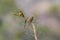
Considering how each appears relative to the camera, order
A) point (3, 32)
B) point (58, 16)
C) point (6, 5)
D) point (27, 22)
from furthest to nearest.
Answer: point (58, 16) → point (6, 5) → point (3, 32) → point (27, 22)

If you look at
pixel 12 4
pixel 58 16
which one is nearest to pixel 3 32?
pixel 12 4

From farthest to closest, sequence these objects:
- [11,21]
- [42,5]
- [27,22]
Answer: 1. [42,5]
2. [11,21]
3. [27,22]

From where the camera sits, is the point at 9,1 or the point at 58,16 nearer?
the point at 9,1

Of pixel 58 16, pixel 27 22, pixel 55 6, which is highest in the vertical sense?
pixel 27 22

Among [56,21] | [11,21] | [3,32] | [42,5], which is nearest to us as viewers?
[3,32]

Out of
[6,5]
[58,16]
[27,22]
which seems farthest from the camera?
[58,16]

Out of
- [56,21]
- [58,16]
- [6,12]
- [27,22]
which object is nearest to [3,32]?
[6,12]

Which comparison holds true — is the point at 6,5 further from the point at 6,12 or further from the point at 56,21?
the point at 56,21

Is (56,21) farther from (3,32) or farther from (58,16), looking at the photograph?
(3,32)

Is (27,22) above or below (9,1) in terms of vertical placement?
above
